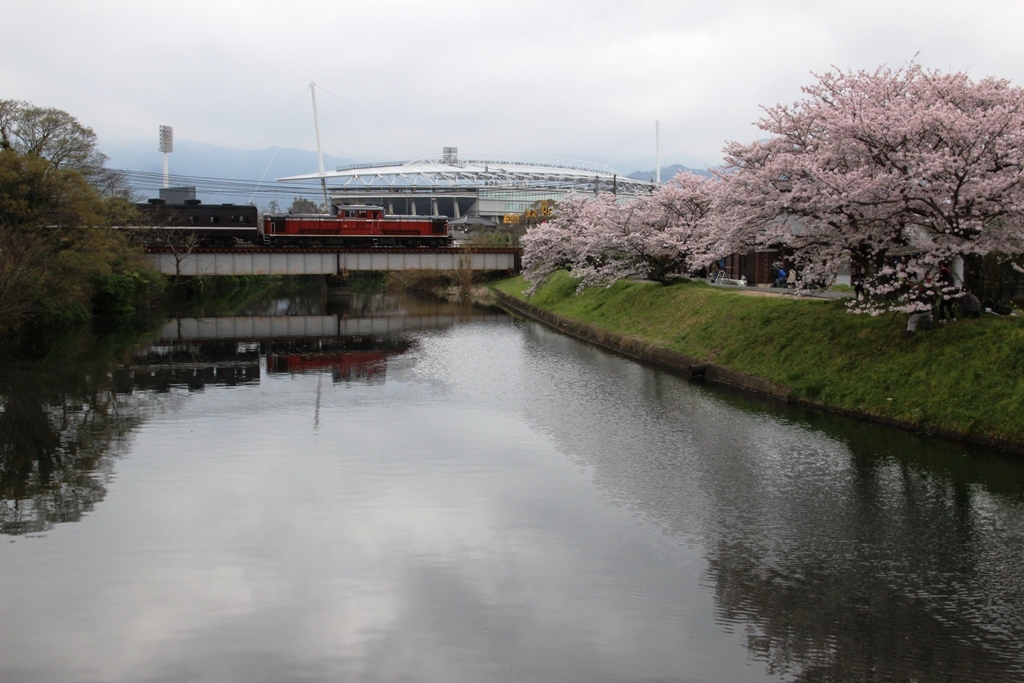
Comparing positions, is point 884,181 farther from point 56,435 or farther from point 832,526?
point 56,435

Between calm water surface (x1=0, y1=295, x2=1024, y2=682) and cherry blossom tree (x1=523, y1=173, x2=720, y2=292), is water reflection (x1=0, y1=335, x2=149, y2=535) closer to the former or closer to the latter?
calm water surface (x1=0, y1=295, x2=1024, y2=682)

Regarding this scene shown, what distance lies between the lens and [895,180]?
15562mm

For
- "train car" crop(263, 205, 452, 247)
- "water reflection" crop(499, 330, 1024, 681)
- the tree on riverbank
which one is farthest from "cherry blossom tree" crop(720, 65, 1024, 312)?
"train car" crop(263, 205, 452, 247)

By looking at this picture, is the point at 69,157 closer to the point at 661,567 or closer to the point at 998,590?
the point at 661,567

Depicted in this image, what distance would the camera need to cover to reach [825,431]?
1539 centimetres

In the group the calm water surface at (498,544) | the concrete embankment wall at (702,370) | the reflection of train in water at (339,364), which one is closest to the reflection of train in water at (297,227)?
the concrete embankment wall at (702,370)

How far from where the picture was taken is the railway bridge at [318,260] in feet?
152

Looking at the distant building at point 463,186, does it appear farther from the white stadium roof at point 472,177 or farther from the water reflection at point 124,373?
the water reflection at point 124,373

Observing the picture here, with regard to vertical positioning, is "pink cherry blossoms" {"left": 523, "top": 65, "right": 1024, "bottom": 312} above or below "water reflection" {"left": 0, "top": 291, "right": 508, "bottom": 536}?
above

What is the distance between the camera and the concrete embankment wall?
563 inches

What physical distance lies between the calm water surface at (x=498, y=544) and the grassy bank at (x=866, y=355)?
0.77 meters

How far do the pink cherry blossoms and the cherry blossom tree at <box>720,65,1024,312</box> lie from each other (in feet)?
0.08

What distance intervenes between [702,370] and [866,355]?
16.0 feet

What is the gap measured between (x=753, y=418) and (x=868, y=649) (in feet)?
30.6
